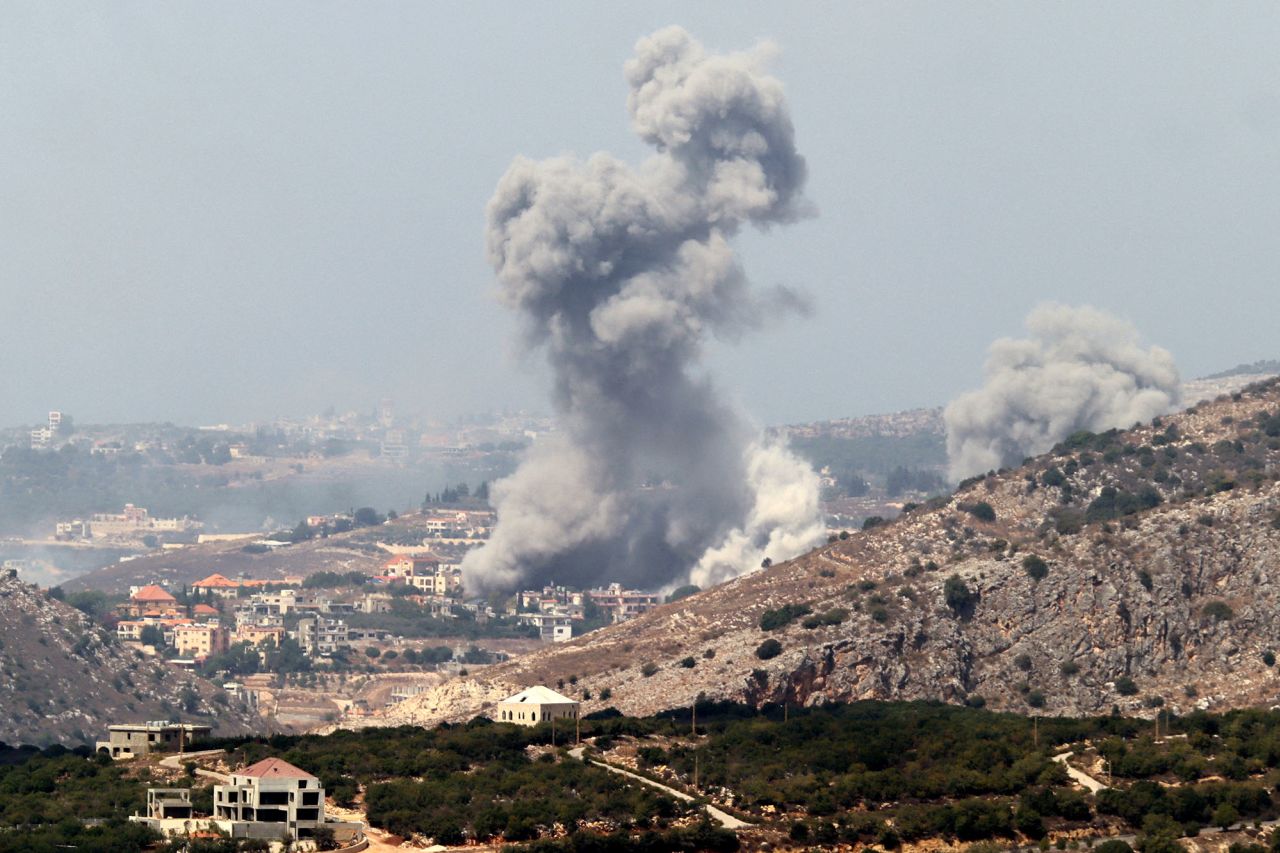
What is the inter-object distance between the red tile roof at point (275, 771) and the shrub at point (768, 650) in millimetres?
41963

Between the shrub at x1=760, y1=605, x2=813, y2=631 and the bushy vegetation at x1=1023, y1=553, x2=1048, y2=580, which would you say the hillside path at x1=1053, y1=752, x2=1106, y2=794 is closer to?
the bushy vegetation at x1=1023, y1=553, x2=1048, y2=580

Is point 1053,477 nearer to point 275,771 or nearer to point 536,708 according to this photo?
point 536,708

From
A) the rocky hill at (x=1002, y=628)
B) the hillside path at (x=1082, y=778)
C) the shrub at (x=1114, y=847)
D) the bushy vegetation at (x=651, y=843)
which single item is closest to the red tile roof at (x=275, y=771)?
the bushy vegetation at (x=651, y=843)

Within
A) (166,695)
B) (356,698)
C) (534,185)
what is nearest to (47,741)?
(166,695)

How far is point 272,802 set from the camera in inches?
4168

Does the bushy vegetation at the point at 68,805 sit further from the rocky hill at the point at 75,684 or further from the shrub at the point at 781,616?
the rocky hill at the point at 75,684

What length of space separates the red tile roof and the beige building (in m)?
26.4

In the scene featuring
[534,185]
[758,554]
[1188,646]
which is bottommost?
[1188,646]

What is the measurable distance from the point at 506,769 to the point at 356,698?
8283 cm

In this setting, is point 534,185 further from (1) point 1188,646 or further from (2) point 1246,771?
(2) point 1246,771

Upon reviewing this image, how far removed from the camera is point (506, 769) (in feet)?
384

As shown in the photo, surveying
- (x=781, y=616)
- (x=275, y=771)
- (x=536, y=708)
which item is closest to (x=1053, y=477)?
(x=781, y=616)

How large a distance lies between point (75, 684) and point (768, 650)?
165ft

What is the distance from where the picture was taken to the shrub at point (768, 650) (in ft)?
486
